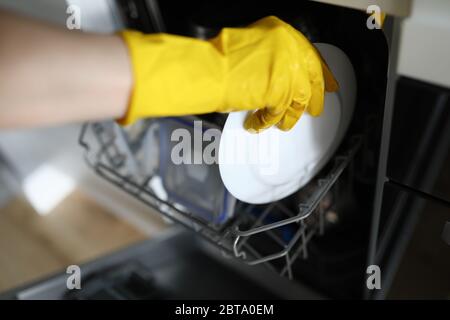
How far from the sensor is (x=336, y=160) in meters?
0.67

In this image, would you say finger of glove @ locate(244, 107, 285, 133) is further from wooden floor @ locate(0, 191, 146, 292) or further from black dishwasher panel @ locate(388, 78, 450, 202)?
wooden floor @ locate(0, 191, 146, 292)

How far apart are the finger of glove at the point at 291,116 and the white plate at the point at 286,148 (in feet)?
0.10

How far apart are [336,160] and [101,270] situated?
0.52 meters

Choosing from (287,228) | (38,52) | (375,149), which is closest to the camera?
(38,52)

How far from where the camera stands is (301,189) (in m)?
0.79

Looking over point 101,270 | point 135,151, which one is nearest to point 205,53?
point 135,151

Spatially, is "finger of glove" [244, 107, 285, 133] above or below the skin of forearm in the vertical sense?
below

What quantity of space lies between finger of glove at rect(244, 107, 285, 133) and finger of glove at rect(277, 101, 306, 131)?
0.01 meters

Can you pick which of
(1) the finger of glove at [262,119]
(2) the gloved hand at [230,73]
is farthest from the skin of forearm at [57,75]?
(1) the finger of glove at [262,119]

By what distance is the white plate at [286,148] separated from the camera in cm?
59

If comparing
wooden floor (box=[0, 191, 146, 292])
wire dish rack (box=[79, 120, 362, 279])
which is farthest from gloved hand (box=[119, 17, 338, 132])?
wooden floor (box=[0, 191, 146, 292])

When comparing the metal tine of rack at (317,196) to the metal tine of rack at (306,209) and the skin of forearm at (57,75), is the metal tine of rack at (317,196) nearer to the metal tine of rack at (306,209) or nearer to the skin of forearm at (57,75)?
the metal tine of rack at (306,209)

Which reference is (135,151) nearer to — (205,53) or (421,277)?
(205,53)

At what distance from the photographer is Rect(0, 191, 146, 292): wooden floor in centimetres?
143
